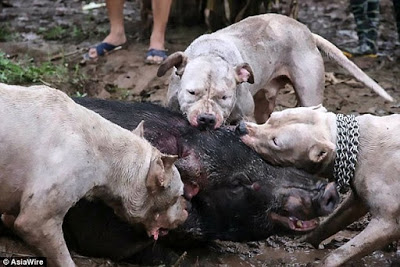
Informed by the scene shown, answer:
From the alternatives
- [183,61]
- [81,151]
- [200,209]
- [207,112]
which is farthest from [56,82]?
[81,151]

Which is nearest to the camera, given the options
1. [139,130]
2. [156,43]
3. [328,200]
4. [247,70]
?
[139,130]

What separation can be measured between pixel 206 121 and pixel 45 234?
1.70 m

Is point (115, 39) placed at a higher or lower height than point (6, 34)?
higher

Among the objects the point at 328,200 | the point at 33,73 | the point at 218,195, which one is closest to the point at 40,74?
the point at 33,73

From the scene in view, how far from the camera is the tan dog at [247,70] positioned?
6.19 meters

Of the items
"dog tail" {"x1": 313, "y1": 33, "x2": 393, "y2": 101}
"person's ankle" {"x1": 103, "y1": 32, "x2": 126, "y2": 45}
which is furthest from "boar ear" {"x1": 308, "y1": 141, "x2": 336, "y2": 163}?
"person's ankle" {"x1": 103, "y1": 32, "x2": 126, "y2": 45}

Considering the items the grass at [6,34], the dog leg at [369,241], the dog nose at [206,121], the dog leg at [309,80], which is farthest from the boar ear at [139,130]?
the grass at [6,34]

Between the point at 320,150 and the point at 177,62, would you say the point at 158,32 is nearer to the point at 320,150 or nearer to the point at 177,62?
the point at 177,62

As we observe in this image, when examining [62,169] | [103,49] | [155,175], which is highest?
[62,169]

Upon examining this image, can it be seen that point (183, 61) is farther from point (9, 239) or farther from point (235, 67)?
point (9, 239)

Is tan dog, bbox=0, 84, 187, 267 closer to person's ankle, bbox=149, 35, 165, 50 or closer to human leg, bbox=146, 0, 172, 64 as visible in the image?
human leg, bbox=146, 0, 172, 64

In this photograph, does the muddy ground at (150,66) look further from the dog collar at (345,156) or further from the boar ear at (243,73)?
the boar ear at (243,73)

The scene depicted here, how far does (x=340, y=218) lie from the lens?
5.74 metres

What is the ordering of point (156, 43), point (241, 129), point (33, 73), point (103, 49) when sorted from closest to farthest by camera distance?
point (241, 129)
point (33, 73)
point (156, 43)
point (103, 49)
